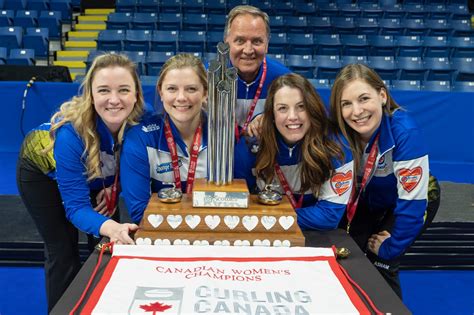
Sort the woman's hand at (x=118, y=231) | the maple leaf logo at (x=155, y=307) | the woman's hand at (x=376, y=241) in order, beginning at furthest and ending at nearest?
the woman's hand at (x=376, y=241) → the woman's hand at (x=118, y=231) → the maple leaf logo at (x=155, y=307)

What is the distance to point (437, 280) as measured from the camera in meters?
3.25

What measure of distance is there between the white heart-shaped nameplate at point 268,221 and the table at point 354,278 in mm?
185

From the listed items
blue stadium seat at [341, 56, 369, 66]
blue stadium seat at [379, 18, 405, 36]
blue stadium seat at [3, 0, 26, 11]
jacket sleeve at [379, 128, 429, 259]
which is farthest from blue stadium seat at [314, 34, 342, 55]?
jacket sleeve at [379, 128, 429, 259]

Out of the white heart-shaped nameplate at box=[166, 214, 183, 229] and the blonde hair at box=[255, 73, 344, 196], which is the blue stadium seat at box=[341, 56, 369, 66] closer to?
the blonde hair at box=[255, 73, 344, 196]

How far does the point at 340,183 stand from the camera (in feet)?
6.02

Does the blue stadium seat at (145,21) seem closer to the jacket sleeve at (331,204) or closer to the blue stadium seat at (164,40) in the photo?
the blue stadium seat at (164,40)

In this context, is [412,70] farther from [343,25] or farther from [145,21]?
[145,21]

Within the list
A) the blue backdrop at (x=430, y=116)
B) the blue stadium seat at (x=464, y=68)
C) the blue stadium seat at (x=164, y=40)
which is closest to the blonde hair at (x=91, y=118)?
the blue backdrop at (x=430, y=116)

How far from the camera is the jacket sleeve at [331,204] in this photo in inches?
Result: 70.0

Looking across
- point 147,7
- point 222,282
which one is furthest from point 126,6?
point 222,282

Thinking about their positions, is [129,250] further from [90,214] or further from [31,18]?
[31,18]

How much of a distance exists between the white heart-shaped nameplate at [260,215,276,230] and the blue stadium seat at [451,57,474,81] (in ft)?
23.6

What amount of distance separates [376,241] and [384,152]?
0.47 m

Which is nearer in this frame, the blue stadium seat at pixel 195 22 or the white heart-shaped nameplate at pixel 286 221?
the white heart-shaped nameplate at pixel 286 221
